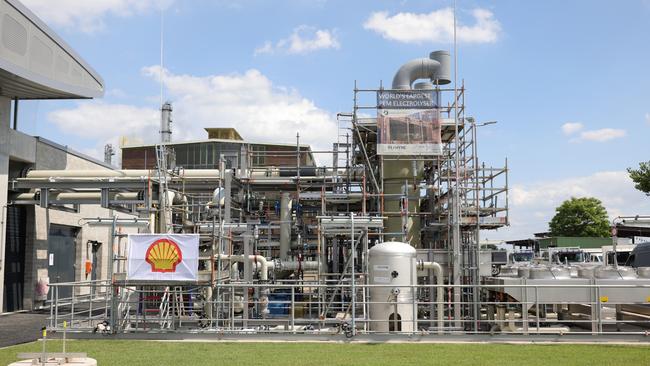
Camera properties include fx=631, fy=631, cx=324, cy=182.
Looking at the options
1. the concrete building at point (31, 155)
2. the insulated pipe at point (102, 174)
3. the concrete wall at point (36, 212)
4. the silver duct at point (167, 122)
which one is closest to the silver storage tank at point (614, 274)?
the insulated pipe at point (102, 174)

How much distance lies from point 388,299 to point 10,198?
51.7 ft

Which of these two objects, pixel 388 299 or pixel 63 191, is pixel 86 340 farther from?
pixel 63 191

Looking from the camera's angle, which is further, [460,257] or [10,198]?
[10,198]

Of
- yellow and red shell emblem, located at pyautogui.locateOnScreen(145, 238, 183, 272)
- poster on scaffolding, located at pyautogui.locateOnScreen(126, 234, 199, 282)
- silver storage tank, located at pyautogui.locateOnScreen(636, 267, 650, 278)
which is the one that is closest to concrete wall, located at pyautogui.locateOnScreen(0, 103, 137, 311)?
poster on scaffolding, located at pyautogui.locateOnScreen(126, 234, 199, 282)

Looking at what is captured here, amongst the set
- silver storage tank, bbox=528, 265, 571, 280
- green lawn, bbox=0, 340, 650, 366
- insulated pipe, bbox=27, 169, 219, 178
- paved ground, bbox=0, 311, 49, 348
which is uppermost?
insulated pipe, bbox=27, 169, 219, 178

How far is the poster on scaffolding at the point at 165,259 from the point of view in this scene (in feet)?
53.3

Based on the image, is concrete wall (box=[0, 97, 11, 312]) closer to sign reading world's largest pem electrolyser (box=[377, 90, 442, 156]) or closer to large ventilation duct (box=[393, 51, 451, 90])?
sign reading world's largest pem electrolyser (box=[377, 90, 442, 156])

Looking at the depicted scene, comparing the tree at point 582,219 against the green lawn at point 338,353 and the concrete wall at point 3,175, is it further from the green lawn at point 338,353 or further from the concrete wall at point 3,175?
the concrete wall at point 3,175

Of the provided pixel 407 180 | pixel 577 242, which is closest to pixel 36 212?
pixel 407 180

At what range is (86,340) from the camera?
1594 centimetres

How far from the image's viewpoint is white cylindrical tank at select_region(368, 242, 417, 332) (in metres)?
16.5

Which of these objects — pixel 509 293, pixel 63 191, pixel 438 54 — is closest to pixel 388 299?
pixel 509 293

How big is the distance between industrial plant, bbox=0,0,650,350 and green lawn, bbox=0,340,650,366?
924 mm

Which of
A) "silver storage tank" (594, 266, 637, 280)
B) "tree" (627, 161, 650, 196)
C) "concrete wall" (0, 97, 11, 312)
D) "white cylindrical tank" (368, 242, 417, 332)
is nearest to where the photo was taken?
"white cylindrical tank" (368, 242, 417, 332)
